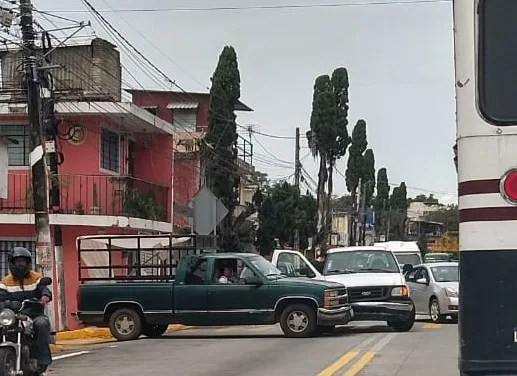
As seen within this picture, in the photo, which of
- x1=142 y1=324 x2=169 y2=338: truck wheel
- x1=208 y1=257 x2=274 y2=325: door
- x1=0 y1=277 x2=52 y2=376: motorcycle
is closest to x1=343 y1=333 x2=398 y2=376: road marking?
x1=208 y1=257 x2=274 y2=325: door

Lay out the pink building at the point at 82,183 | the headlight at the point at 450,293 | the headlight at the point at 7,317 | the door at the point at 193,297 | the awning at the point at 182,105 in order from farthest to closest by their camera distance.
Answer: the awning at the point at 182,105 → the pink building at the point at 82,183 → the headlight at the point at 450,293 → the door at the point at 193,297 → the headlight at the point at 7,317

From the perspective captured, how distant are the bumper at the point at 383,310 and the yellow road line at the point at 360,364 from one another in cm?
480

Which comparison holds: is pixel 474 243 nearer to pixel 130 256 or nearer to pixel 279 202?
pixel 130 256

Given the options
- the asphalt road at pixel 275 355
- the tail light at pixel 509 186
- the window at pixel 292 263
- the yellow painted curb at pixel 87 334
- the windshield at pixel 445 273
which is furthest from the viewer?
the window at pixel 292 263

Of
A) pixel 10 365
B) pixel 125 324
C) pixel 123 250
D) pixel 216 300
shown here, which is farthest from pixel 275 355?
pixel 123 250

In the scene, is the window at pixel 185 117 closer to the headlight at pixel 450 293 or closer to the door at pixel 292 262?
the door at pixel 292 262

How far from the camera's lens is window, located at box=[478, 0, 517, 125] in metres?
5.40

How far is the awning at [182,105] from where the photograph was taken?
45656 mm

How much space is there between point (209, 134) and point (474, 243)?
33612mm

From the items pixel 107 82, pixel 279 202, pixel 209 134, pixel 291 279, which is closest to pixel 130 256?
pixel 107 82

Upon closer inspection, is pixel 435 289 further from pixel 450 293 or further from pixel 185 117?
pixel 185 117

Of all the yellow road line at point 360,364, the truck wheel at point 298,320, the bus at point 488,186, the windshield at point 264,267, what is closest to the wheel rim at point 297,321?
the truck wheel at point 298,320

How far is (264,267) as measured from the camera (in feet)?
66.2

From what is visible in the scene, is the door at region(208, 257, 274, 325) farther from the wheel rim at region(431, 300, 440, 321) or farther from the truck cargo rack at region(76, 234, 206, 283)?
the wheel rim at region(431, 300, 440, 321)
